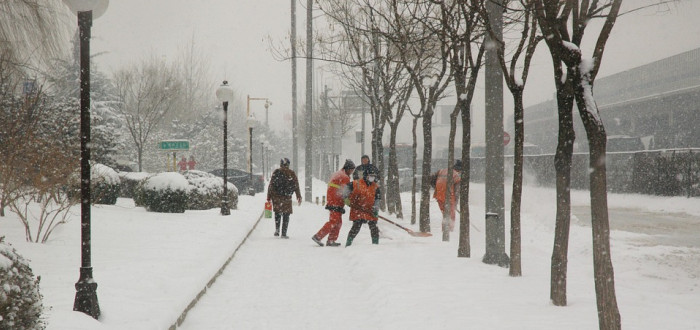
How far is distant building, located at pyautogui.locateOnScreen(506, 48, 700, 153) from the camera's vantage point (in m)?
34.6

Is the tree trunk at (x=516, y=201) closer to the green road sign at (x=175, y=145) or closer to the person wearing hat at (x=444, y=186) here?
the person wearing hat at (x=444, y=186)

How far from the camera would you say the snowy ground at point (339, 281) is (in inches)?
220

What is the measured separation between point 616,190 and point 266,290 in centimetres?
2129

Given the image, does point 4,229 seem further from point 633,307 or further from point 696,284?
point 696,284

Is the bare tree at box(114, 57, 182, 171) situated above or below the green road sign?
above

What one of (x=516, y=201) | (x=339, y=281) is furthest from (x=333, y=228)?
(x=516, y=201)

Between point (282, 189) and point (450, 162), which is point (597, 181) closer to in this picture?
point (450, 162)

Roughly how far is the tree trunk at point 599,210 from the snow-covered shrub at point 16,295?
400 centimetres

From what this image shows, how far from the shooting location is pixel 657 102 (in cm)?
3722

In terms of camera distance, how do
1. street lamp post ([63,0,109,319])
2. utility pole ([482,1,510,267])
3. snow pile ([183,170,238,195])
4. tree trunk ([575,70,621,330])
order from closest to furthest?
tree trunk ([575,70,621,330]) → street lamp post ([63,0,109,319]) → utility pole ([482,1,510,267]) → snow pile ([183,170,238,195])

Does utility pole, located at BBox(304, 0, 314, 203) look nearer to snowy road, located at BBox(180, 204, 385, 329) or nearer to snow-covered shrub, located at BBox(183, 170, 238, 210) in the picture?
snow-covered shrub, located at BBox(183, 170, 238, 210)

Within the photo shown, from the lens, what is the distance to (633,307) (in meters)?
5.93

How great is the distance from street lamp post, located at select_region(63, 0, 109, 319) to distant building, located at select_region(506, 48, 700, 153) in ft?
107

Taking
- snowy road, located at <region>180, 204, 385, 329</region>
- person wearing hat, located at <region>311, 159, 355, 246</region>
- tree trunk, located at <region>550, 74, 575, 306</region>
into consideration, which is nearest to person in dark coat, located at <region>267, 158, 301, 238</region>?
snowy road, located at <region>180, 204, 385, 329</region>
